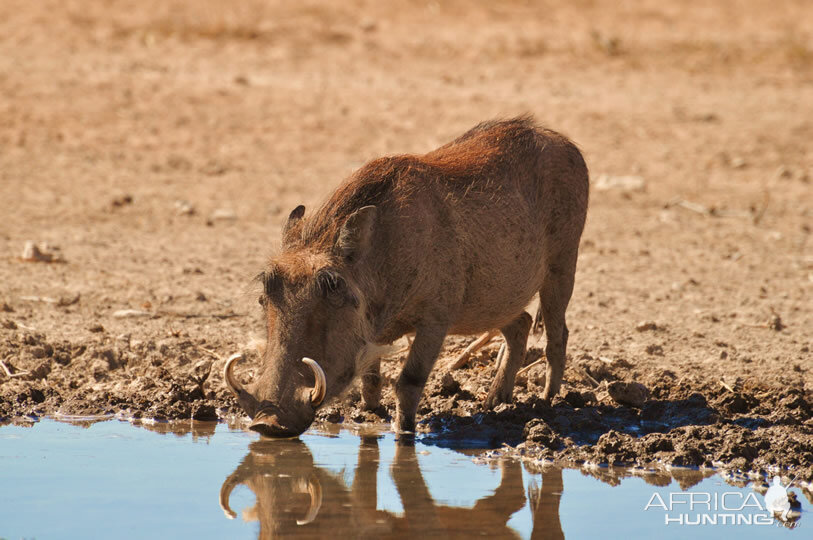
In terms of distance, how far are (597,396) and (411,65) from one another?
8948 millimetres

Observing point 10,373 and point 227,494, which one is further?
point 10,373

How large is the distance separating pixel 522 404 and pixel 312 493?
1.45m

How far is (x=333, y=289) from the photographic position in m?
4.80

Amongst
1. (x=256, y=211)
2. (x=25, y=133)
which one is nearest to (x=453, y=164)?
(x=256, y=211)

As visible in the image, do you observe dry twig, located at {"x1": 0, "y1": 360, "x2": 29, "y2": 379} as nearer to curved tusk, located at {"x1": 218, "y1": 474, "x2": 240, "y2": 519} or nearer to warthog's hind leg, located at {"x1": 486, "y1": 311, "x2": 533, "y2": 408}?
curved tusk, located at {"x1": 218, "y1": 474, "x2": 240, "y2": 519}

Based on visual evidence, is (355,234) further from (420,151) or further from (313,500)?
(420,151)

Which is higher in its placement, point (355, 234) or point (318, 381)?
point (355, 234)

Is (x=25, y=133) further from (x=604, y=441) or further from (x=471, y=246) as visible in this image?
(x=604, y=441)

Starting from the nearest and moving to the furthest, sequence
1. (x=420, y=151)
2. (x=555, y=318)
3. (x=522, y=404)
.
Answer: (x=522, y=404) < (x=555, y=318) < (x=420, y=151)

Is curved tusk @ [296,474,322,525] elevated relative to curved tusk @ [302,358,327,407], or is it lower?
Result: lower

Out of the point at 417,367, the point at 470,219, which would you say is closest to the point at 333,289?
the point at 417,367

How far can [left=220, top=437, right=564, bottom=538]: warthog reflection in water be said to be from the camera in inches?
166

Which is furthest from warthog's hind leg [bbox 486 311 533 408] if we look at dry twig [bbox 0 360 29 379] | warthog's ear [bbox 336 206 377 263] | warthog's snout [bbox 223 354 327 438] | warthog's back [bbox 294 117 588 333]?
dry twig [bbox 0 360 29 379]

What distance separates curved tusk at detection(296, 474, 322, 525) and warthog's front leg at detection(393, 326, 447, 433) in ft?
2.28
